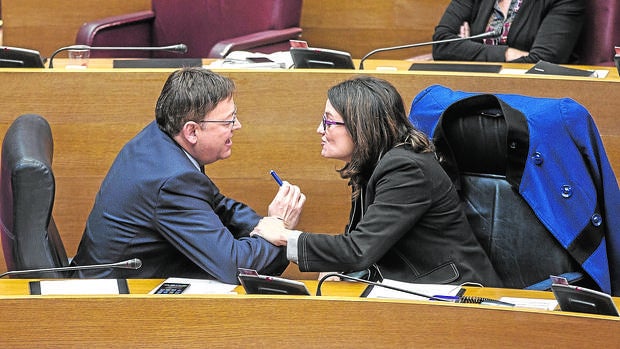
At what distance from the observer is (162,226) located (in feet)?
7.37

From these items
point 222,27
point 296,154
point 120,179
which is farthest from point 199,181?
point 222,27

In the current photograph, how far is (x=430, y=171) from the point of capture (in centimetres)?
223

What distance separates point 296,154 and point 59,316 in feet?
4.68

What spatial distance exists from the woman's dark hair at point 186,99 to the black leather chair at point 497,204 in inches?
20.2

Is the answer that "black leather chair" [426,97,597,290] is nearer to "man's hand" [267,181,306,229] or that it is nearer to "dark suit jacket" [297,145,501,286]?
"dark suit jacket" [297,145,501,286]

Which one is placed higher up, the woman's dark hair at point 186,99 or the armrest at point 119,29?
the woman's dark hair at point 186,99

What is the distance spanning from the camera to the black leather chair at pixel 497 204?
229 cm

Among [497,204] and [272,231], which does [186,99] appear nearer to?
[272,231]

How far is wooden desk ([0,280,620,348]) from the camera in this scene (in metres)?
1.77

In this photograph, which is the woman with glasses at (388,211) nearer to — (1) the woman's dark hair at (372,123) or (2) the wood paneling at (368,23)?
(1) the woman's dark hair at (372,123)

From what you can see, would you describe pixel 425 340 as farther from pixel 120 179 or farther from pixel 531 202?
pixel 120 179

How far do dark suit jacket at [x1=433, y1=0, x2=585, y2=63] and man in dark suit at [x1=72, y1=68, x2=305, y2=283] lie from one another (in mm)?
1595

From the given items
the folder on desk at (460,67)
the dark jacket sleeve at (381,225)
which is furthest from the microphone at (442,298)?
the folder on desk at (460,67)

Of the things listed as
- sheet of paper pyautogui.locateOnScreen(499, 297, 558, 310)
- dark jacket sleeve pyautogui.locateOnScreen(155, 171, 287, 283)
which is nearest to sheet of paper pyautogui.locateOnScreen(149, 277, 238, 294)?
dark jacket sleeve pyautogui.locateOnScreen(155, 171, 287, 283)
